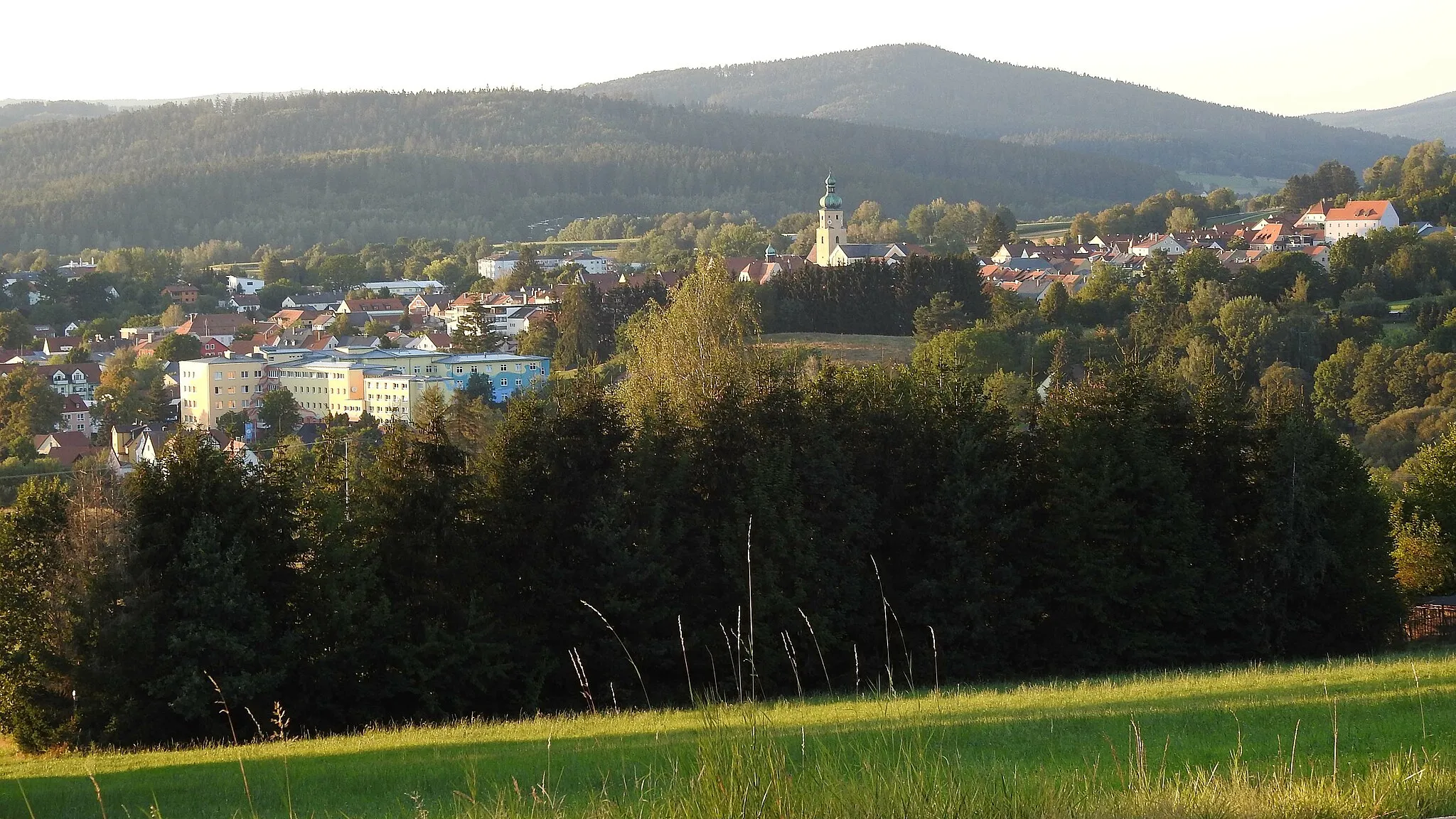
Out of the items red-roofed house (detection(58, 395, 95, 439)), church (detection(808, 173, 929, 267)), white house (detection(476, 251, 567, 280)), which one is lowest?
red-roofed house (detection(58, 395, 95, 439))

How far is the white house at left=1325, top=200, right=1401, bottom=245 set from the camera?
84.4 metres

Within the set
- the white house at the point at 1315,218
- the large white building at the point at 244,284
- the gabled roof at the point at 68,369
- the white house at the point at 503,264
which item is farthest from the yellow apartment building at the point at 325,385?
the white house at the point at 1315,218

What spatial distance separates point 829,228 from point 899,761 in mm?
98870

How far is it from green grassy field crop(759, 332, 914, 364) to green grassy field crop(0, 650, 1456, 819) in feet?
133

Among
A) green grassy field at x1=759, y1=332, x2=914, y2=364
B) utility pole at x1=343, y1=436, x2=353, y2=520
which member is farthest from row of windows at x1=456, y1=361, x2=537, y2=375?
utility pole at x1=343, y1=436, x2=353, y2=520

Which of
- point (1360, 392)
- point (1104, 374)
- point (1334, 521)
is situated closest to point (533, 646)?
point (1104, 374)

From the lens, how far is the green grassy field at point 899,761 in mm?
4910

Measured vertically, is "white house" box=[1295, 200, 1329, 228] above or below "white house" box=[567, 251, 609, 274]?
above

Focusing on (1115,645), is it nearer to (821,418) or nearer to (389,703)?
(821,418)

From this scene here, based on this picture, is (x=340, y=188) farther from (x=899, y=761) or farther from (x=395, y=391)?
(x=899, y=761)

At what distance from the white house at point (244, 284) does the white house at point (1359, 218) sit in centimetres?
8089

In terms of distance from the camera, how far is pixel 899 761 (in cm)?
542

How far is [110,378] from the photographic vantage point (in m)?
67.5

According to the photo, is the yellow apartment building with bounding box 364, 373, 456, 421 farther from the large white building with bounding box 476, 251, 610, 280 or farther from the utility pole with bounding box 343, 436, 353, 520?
the large white building with bounding box 476, 251, 610, 280
